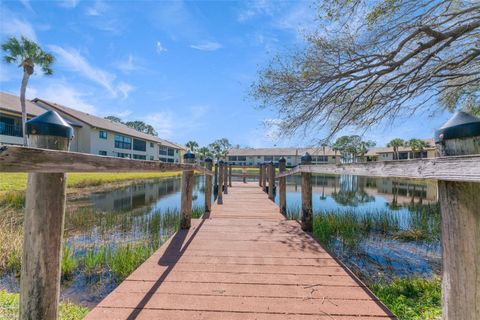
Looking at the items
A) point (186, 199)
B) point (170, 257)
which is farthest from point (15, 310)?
point (186, 199)

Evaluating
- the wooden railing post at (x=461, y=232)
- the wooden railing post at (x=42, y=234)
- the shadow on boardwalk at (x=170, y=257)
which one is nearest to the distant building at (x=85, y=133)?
the shadow on boardwalk at (x=170, y=257)

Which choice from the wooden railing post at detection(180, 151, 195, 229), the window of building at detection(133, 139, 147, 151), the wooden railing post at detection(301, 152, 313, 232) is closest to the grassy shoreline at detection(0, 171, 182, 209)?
the wooden railing post at detection(180, 151, 195, 229)

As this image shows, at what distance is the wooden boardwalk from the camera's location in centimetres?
180

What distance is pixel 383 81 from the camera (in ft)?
22.3

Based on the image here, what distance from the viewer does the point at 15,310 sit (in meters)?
2.45

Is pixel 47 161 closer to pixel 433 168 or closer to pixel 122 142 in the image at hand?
pixel 433 168

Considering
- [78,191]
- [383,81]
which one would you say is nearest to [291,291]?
[383,81]

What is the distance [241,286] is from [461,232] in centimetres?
164

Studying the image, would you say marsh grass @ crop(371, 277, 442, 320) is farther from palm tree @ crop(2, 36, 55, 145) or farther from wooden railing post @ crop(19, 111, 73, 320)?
palm tree @ crop(2, 36, 55, 145)

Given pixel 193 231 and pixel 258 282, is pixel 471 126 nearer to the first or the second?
pixel 258 282

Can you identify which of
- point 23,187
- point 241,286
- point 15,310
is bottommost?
point 15,310

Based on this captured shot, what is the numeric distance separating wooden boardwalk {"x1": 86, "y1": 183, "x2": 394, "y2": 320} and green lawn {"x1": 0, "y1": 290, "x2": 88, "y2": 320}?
999mm

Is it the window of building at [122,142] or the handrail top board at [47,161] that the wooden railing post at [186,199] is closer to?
the handrail top board at [47,161]

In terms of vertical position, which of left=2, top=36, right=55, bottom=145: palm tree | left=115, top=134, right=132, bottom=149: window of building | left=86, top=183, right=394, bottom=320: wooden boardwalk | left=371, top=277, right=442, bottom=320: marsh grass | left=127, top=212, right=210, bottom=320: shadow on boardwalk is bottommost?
left=371, top=277, right=442, bottom=320: marsh grass
